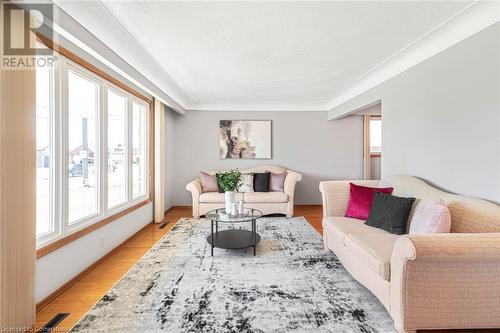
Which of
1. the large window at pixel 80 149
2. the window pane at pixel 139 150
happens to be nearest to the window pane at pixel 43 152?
the large window at pixel 80 149

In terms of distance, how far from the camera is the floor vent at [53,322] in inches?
69.9

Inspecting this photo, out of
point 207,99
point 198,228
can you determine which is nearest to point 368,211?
point 198,228

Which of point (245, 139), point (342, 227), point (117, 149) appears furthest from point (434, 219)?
point (245, 139)

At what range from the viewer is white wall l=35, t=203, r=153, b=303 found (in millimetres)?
2049

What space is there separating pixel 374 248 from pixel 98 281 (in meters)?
2.63

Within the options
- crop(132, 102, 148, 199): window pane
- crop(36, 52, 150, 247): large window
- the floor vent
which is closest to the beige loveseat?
the floor vent

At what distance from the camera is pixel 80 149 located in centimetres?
270

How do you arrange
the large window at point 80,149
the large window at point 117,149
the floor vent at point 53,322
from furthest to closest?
the large window at point 117,149
the large window at point 80,149
the floor vent at point 53,322

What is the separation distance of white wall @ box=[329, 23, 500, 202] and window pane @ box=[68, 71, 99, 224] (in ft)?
12.6

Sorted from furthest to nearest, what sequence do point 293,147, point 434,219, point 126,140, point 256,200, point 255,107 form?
point 293,147 < point 255,107 < point 256,200 < point 126,140 < point 434,219

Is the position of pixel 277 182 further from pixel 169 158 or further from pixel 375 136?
pixel 375 136

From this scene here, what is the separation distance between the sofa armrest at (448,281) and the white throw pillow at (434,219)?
310 millimetres

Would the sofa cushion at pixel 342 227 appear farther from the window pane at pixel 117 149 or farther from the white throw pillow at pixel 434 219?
the window pane at pixel 117 149

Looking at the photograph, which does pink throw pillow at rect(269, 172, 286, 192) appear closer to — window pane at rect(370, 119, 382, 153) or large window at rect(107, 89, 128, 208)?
window pane at rect(370, 119, 382, 153)
